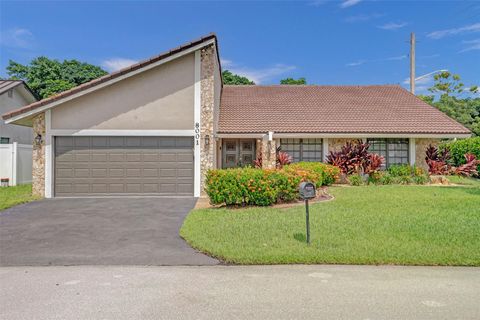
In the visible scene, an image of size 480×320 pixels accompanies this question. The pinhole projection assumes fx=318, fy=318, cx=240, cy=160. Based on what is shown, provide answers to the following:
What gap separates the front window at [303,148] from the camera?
17047mm

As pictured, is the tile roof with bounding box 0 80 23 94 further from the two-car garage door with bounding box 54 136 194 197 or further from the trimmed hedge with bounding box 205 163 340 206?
the trimmed hedge with bounding box 205 163 340 206

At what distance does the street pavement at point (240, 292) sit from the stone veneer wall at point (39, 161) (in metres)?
8.53

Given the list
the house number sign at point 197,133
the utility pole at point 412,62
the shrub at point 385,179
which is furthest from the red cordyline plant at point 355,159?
the utility pole at point 412,62

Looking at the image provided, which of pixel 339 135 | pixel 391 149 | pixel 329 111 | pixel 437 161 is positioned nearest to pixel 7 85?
pixel 329 111

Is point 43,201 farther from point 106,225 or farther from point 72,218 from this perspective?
point 106,225

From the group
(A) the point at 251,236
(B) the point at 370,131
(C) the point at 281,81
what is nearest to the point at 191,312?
(A) the point at 251,236

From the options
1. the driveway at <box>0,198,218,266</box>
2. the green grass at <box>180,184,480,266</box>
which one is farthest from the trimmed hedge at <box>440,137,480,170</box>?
the driveway at <box>0,198,218,266</box>

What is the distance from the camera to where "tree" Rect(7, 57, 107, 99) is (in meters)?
32.5

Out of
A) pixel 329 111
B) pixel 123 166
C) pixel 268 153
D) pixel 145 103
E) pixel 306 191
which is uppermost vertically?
pixel 329 111

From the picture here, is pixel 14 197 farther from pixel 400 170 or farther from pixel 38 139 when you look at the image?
pixel 400 170

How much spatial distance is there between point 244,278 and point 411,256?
110 inches

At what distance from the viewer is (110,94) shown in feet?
41.1

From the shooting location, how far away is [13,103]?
815 inches

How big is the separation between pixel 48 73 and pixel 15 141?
16.8 m
